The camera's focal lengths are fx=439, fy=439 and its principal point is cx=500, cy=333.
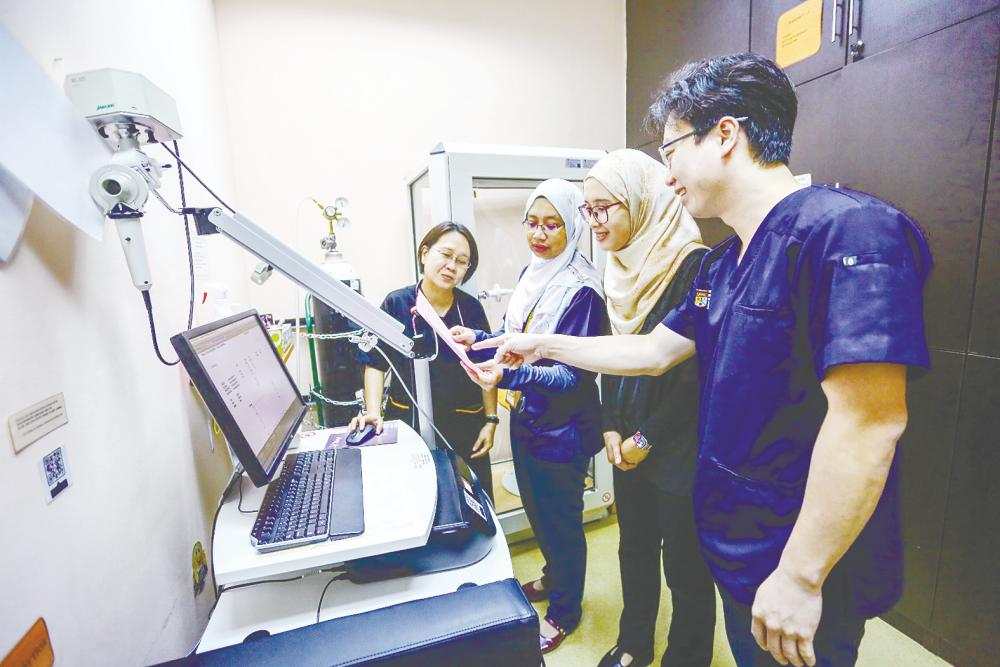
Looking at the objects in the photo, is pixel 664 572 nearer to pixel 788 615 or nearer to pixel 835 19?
pixel 788 615

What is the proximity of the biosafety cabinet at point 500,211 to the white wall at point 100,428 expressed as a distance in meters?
0.84

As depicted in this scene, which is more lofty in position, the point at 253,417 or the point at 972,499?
the point at 253,417

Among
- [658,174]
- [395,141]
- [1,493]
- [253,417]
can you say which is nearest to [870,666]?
[658,174]

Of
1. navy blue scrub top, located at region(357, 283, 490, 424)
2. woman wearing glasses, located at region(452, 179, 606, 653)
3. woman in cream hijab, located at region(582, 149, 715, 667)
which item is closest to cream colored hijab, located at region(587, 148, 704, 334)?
woman in cream hijab, located at region(582, 149, 715, 667)

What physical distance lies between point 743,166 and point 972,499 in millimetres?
1362

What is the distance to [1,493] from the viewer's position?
20.8 inches

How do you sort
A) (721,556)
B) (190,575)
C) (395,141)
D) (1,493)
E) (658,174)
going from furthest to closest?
(395,141) < (658,174) < (190,575) < (721,556) < (1,493)

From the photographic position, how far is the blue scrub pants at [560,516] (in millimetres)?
1362

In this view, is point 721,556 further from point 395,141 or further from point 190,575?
point 395,141

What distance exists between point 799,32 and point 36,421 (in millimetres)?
2320

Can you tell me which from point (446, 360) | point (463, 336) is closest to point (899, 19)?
point (463, 336)

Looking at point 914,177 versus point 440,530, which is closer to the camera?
point 440,530

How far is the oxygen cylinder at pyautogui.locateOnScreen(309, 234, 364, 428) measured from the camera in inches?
68.8

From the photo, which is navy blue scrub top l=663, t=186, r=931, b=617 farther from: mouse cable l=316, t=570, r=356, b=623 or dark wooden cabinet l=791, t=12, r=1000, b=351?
dark wooden cabinet l=791, t=12, r=1000, b=351
